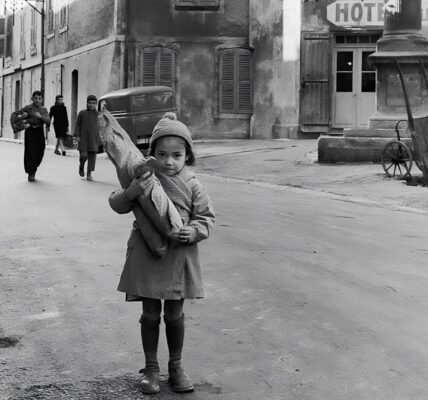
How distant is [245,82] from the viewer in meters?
28.4

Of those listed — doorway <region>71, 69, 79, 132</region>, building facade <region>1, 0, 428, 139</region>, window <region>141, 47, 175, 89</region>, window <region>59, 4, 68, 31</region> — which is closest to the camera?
building facade <region>1, 0, 428, 139</region>

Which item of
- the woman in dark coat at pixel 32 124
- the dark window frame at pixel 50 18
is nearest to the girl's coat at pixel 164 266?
the woman in dark coat at pixel 32 124

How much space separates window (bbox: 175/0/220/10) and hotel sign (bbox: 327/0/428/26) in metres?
4.37

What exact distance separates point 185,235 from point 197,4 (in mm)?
25402

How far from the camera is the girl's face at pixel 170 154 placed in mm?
4137

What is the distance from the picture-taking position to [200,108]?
28.6 m

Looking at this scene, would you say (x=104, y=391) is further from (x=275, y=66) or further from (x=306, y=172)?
(x=275, y=66)

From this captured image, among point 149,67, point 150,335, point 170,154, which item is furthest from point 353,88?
point 150,335

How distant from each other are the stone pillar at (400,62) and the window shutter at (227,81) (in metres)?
11.2

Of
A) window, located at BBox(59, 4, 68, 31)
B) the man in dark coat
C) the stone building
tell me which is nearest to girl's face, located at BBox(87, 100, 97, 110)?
the man in dark coat

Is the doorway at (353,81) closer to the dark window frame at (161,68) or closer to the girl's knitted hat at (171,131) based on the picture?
the dark window frame at (161,68)

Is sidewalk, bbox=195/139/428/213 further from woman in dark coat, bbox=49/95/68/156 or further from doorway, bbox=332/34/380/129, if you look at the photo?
woman in dark coat, bbox=49/95/68/156

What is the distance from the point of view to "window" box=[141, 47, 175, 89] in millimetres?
28578

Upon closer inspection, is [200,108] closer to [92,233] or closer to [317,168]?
[317,168]
